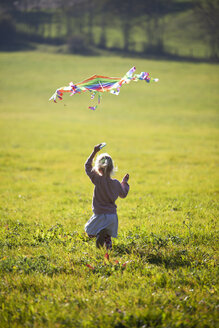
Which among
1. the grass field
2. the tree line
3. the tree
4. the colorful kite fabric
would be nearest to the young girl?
the grass field

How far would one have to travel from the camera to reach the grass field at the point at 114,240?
3812mm

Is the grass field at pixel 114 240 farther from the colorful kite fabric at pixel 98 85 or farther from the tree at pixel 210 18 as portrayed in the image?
the tree at pixel 210 18

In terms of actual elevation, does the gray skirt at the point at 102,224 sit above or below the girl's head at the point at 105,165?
below

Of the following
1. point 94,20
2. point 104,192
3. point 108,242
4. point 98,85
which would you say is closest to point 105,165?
point 104,192

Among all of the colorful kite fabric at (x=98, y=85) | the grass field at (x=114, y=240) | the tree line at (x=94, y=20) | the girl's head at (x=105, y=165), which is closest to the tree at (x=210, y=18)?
the tree line at (x=94, y=20)

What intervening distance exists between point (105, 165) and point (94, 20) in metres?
112

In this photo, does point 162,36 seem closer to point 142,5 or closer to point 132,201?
point 142,5

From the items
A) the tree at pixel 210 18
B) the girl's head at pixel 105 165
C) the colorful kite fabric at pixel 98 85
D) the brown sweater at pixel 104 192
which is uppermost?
the tree at pixel 210 18

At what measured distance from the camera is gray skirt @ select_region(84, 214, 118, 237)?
5398 mm

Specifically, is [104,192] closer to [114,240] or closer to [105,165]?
[105,165]

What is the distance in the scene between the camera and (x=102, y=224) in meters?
5.40

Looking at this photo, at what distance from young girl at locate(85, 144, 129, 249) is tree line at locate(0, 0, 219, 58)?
82329 mm

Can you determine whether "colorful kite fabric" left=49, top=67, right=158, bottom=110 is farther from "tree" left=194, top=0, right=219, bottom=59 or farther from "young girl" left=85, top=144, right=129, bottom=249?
"tree" left=194, top=0, right=219, bottom=59

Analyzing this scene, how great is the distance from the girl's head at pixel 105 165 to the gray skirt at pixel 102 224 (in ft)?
2.14
